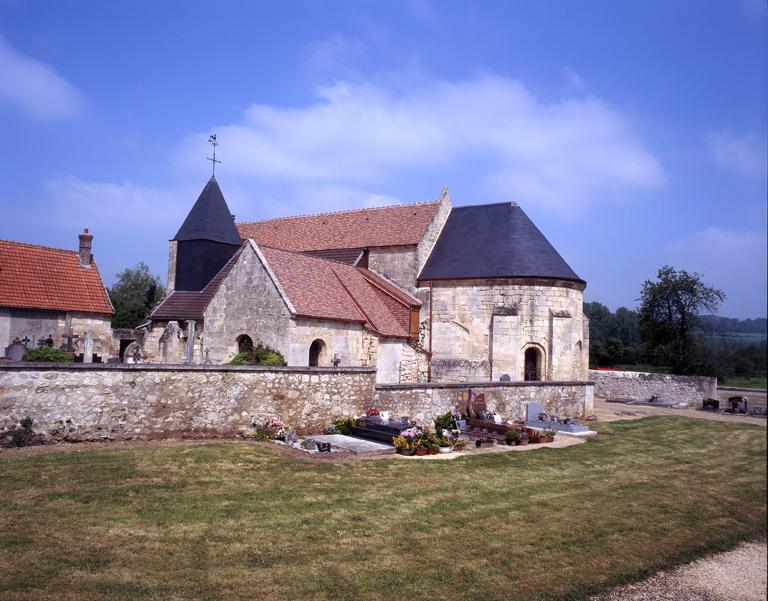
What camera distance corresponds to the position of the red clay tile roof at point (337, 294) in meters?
21.7

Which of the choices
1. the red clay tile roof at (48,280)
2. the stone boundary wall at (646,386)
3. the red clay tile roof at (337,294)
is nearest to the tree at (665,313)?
the stone boundary wall at (646,386)

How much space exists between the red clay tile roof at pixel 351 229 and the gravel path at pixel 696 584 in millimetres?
23269

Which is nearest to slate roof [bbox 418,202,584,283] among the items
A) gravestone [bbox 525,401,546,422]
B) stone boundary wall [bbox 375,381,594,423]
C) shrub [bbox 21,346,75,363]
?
stone boundary wall [bbox 375,381,594,423]

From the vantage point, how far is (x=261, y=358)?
19266 mm

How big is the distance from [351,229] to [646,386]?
17.7 meters

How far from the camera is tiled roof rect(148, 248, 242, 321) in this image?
2881 centimetres

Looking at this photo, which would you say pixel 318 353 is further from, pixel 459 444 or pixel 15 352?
pixel 15 352

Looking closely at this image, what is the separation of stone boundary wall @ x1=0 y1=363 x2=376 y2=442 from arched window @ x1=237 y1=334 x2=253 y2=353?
22.3 feet

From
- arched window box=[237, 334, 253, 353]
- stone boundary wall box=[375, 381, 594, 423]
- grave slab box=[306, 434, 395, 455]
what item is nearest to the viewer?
grave slab box=[306, 434, 395, 455]

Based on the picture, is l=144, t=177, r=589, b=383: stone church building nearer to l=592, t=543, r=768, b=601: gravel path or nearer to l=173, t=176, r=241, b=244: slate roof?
l=173, t=176, r=241, b=244: slate roof

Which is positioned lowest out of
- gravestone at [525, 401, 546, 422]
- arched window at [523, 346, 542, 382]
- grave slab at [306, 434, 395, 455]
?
grave slab at [306, 434, 395, 455]

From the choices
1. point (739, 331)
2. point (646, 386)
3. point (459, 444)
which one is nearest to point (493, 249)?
point (646, 386)

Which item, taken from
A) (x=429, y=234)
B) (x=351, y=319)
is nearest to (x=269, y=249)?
(x=351, y=319)

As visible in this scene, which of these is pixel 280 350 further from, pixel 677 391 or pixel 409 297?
pixel 677 391
